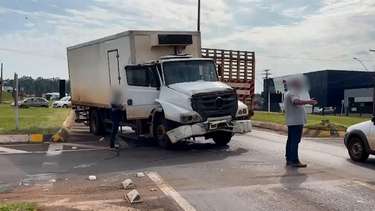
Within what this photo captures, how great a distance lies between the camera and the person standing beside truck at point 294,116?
39.3 ft

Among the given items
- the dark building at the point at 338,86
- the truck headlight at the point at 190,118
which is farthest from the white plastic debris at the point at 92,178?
the dark building at the point at 338,86

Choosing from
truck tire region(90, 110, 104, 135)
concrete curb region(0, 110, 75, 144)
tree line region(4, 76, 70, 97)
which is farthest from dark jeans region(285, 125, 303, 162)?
tree line region(4, 76, 70, 97)

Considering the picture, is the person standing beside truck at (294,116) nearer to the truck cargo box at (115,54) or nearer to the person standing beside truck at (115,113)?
the truck cargo box at (115,54)

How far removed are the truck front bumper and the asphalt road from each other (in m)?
0.46

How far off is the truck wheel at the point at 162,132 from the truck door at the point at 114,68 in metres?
2.46

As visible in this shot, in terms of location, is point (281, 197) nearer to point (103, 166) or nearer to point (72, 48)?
point (103, 166)

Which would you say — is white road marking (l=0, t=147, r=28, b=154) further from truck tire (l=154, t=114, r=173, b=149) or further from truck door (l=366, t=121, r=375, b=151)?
truck door (l=366, t=121, r=375, b=151)

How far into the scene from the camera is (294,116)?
1207cm

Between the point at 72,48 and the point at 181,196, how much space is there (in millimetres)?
14959

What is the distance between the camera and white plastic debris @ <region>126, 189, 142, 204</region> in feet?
27.2

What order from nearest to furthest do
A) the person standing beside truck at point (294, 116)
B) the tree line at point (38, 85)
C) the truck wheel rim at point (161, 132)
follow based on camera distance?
the person standing beside truck at point (294, 116)
the truck wheel rim at point (161, 132)
the tree line at point (38, 85)

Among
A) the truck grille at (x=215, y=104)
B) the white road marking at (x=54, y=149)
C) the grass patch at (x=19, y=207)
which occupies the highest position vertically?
the truck grille at (x=215, y=104)

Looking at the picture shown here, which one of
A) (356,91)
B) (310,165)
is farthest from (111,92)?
(356,91)

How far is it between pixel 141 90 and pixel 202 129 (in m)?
2.60
